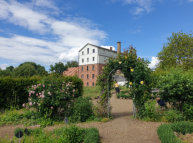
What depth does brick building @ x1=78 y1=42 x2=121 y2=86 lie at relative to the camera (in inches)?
1220

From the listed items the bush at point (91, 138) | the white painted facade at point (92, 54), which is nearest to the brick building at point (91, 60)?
the white painted facade at point (92, 54)

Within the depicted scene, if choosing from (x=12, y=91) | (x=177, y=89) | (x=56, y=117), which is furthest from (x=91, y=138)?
(x=12, y=91)

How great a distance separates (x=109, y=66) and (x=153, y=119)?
2883 mm

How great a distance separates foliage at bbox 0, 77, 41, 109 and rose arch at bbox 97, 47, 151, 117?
463cm

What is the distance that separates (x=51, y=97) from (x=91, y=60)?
25716 mm

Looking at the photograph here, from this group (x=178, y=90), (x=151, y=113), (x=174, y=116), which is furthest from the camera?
(x=151, y=113)

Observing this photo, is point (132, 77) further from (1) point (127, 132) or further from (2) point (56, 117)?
(2) point (56, 117)

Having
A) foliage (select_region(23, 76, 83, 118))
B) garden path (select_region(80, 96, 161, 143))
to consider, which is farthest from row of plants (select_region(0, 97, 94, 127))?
garden path (select_region(80, 96, 161, 143))

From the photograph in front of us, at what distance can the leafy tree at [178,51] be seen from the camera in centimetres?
1909

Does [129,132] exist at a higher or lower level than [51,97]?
lower

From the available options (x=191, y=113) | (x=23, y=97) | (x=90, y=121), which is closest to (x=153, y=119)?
(x=191, y=113)

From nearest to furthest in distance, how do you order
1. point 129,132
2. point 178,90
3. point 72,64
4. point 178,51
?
point 129,132
point 178,90
point 178,51
point 72,64

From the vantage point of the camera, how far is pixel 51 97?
247 inches

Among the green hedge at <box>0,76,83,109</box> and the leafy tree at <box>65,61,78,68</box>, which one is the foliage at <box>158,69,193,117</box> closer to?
the green hedge at <box>0,76,83,109</box>
